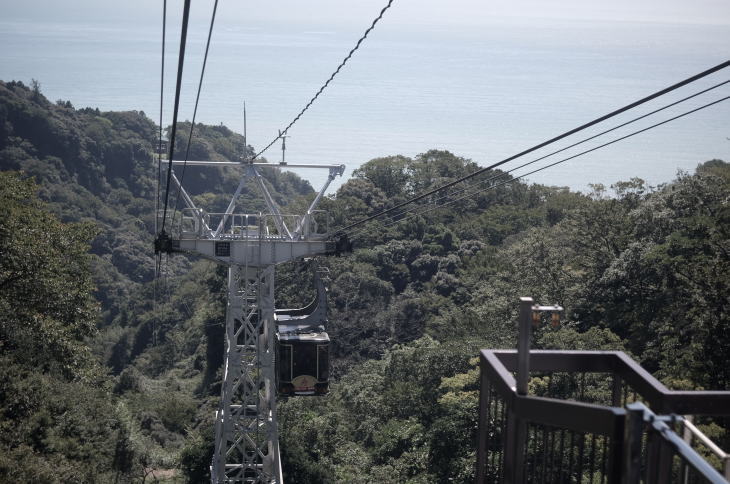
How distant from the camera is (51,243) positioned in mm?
22359

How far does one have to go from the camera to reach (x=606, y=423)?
323cm

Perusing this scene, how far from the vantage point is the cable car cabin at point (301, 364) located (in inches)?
579

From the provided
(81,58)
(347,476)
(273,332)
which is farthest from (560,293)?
(81,58)

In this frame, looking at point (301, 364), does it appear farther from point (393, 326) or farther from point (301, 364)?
point (393, 326)

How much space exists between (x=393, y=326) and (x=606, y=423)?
98.9ft

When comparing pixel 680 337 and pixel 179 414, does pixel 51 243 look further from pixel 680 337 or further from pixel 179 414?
pixel 680 337

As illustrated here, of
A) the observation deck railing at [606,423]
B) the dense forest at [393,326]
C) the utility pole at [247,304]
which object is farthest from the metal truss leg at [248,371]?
the observation deck railing at [606,423]

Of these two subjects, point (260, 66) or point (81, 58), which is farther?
point (81, 58)

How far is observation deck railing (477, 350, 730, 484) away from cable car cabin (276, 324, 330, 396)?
10257mm

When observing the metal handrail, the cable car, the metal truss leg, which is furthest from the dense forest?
the metal handrail

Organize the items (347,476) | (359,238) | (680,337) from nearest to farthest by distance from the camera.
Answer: (680,337)
(347,476)
(359,238)

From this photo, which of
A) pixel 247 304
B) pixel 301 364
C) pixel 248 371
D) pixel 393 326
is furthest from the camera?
pixel 393 326

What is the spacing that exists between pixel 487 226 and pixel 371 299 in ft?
27.7

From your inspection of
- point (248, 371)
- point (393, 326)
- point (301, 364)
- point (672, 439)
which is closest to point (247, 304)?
point (248, 371)
